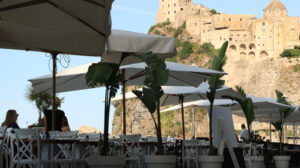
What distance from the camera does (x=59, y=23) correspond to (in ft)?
16.5

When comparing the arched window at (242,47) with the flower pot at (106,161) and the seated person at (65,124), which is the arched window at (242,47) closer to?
the seated person at (65,124)

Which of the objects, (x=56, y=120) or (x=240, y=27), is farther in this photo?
(x=240, y=27)

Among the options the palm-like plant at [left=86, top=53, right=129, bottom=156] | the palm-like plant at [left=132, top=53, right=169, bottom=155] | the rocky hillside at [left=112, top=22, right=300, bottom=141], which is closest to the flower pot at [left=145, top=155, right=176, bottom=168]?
the palm-like plant at [left=132, top=53, right=169, bottom=155]

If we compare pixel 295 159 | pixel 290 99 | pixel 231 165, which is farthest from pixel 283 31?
pixel 231 165

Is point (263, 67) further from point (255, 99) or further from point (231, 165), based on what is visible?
point (231, 165)

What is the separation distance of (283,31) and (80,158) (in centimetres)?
6754

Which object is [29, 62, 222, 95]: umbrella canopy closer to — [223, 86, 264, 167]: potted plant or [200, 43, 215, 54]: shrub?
[223, 86, 264, 167]: potted plant

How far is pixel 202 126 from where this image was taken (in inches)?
2357

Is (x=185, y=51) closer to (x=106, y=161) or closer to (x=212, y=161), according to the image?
(x=212, y=161)

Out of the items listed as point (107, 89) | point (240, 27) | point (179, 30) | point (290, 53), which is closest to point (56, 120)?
point (107, 89)

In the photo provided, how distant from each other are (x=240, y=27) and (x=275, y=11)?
647 centimetres

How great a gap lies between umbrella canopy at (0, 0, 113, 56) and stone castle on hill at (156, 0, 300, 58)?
62559mm

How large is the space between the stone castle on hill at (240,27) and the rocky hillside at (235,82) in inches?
59.6

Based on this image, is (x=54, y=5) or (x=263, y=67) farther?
(x=263, y=67)
